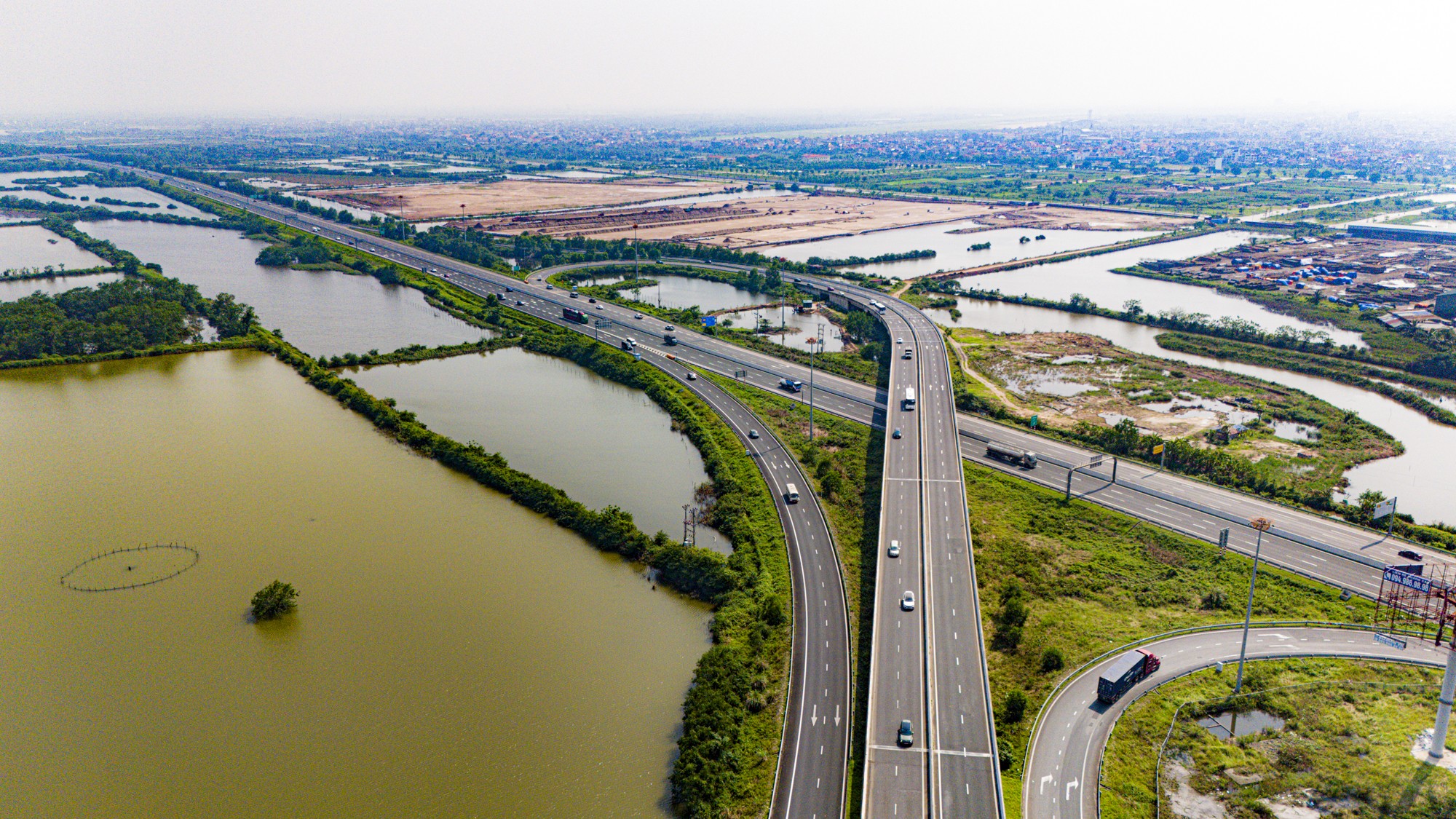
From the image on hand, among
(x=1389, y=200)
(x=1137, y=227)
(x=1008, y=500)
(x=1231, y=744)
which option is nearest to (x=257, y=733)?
(x=1231, y=744)

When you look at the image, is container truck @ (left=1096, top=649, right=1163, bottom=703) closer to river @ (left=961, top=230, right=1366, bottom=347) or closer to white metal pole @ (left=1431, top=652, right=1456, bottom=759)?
white metal pole @ (left=1431, top=652, right=1456, bottom=759)

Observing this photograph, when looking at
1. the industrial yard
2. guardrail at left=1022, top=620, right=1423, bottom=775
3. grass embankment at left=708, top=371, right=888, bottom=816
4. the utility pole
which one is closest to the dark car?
grass embankment at left=708, top=371, right=888, bottom=816

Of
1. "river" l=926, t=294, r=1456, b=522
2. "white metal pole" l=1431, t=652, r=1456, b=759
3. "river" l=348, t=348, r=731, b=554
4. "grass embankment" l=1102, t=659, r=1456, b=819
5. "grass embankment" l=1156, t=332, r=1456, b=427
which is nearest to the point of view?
"grass embankment" l=1102, t=659, r=1456, b=819

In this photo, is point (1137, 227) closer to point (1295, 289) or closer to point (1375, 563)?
point (1295, 289)

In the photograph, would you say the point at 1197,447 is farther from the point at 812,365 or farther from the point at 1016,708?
the point at 1016,708

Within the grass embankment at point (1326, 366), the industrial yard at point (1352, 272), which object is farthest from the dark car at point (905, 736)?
the industrial yard at point (1352, 272)

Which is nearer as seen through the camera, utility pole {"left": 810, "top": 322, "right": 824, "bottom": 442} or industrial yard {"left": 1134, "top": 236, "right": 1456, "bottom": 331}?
utility pole {"left": 810, "top": 322, "right": 824, "bottom": 442}

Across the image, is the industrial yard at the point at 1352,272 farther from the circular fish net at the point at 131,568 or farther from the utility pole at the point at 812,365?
the circular fish net at the point at 131,568
